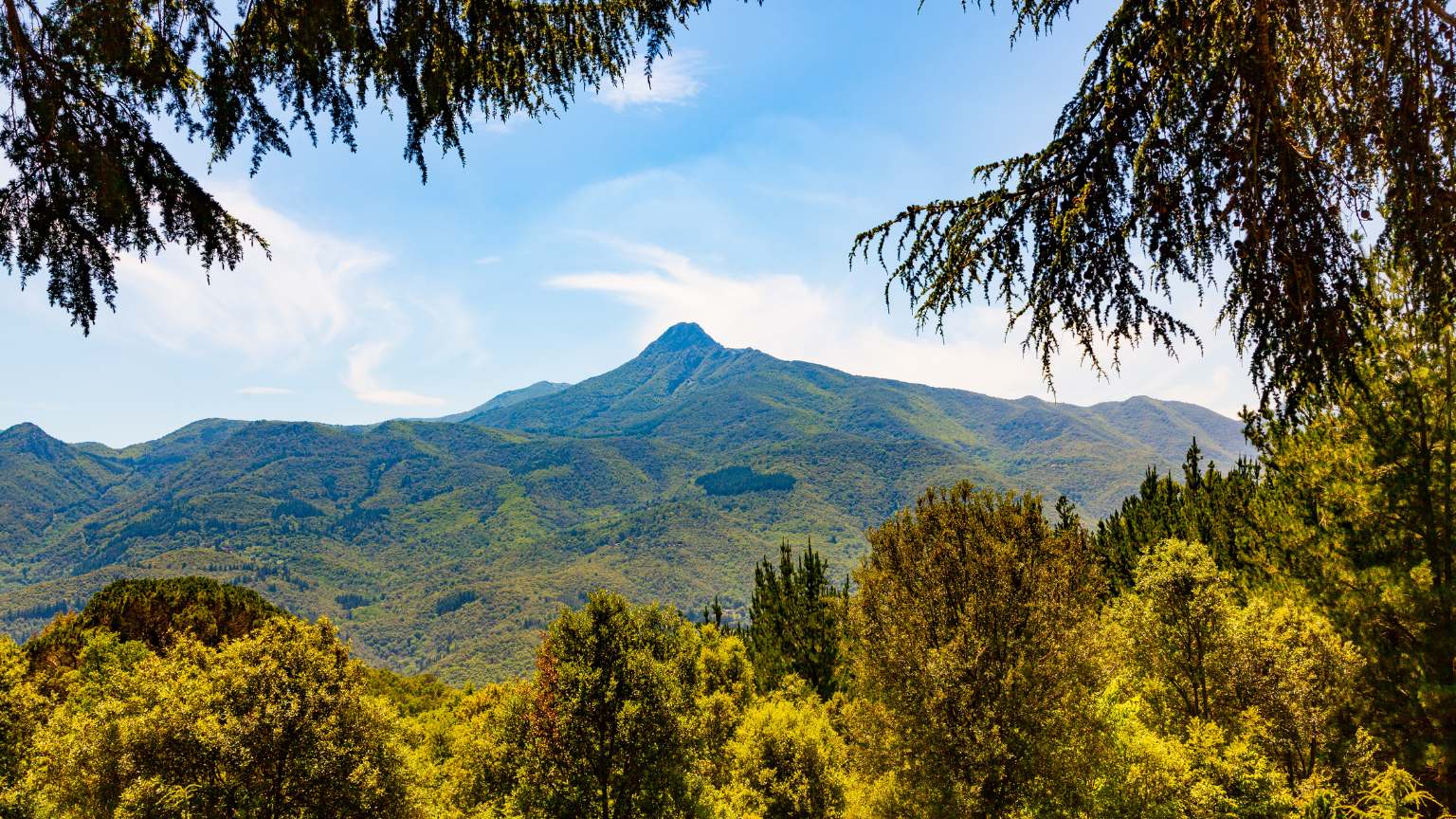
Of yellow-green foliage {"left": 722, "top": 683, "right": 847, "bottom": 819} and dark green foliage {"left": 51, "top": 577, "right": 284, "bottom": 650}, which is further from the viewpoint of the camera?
dark green foliage {"left": 51, "top": 577, "right": 284, "bottom": 650}

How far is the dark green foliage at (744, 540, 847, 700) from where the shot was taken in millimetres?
40031

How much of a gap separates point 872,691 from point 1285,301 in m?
19.9

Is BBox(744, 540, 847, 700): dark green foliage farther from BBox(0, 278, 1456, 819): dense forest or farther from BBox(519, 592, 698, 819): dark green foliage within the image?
BBox(519, 592, 698, 819): dark green foliage

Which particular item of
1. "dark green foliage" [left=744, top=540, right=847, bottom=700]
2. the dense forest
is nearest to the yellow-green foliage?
the dense forest

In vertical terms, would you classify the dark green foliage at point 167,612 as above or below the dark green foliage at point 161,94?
below

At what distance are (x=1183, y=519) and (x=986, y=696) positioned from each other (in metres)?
24.5

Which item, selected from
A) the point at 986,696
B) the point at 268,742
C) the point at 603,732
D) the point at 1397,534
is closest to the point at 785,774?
the point at 603,732

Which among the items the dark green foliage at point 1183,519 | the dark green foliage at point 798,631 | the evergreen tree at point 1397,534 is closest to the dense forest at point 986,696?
the evergreen tree at point 1397,534

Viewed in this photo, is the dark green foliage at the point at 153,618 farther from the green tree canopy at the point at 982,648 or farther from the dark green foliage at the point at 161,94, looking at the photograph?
the dark green foliage at the point at 161,94

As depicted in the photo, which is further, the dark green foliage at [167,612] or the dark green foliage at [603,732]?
the dark green foliage at [167,612]

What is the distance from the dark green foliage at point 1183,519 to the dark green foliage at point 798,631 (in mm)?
16656

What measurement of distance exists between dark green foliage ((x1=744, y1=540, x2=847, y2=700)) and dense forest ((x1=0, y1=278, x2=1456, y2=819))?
14217 mm

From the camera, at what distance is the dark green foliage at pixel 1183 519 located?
103 feet

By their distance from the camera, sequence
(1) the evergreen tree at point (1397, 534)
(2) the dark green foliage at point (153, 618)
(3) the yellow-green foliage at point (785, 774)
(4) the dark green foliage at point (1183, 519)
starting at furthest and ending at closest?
(2) the dark green foliage at point (153, 618), (4) the dark green foliage at point (1183, 519), (3) the yellow-green foliage at point (785, 774), (1) the evergreen tree at point (1397, 534)
